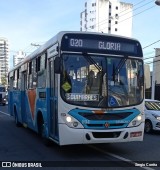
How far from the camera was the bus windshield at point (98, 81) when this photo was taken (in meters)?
9.25

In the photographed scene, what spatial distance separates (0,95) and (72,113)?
122ft

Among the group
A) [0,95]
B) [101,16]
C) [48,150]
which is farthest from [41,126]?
[101,16]

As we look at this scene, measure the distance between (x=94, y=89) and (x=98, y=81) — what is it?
24 cm

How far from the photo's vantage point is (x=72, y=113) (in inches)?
360

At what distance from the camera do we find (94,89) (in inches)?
368

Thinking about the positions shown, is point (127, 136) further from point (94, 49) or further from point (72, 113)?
point (94, 49)

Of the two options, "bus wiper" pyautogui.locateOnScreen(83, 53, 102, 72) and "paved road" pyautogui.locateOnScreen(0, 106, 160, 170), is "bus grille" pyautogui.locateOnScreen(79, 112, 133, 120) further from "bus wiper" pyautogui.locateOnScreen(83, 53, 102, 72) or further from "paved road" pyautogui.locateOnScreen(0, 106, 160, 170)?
"bus wiper" pyautogui.locateOnScreen(83, 53, 102, 72)

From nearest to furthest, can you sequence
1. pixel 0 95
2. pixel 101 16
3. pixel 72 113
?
1. pixel 72 113
2. pixel 0 95
3. pixel 101 16

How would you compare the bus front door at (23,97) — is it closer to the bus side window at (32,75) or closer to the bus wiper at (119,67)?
the bus side window at (32,75)

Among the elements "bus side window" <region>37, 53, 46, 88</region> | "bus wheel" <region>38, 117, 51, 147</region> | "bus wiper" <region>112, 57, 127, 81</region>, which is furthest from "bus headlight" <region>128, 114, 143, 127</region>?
"bus side window" <region>37, 53, 46, 88</region>

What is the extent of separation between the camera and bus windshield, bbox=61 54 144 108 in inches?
364

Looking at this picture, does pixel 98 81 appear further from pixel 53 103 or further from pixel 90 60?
pixel 53 103

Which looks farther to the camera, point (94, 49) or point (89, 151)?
point (89, 151)

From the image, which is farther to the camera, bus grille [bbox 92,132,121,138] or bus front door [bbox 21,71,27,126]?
bus front door [bbox 21,71,27,126]
